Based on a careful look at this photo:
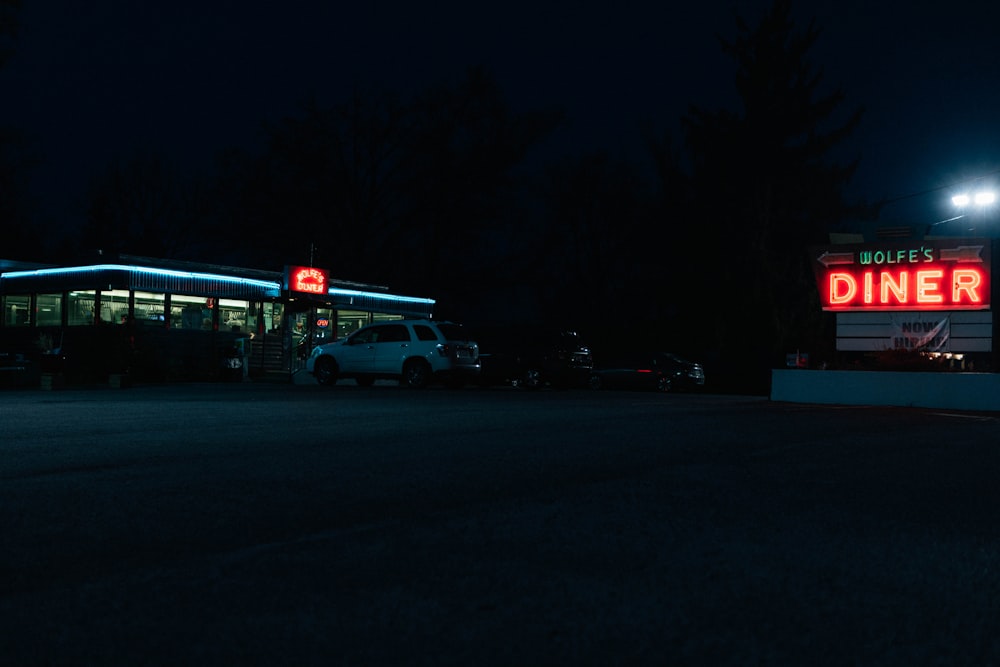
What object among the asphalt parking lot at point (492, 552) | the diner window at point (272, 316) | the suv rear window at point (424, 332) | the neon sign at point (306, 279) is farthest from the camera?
the diner window at point (272, 316)

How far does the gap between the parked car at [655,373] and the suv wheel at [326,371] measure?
10.3 metres

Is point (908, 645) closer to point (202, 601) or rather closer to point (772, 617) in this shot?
point (772, 617)

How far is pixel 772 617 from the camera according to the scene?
13.4 ft

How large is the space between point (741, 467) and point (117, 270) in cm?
3181

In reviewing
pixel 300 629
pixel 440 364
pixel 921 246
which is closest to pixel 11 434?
pixel 300 629

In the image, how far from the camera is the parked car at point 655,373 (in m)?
34.8

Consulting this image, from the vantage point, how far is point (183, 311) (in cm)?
3916

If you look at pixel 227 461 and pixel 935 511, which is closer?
pixel 935 511

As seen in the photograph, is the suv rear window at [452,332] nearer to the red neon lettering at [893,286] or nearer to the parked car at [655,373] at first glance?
the parked car at [655,373]

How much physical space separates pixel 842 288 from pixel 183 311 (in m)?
25.5

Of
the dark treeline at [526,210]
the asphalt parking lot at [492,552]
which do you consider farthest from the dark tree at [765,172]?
the asphalt parking lot at [492,552]

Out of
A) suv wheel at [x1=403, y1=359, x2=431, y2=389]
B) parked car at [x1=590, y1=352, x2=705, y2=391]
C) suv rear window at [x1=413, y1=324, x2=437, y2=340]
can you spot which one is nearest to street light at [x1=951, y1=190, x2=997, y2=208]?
parked car at [x1=590, y1=352, x2=705, y2=391]

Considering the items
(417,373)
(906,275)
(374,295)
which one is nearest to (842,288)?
(906,275)

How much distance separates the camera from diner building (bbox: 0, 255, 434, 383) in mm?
33250
